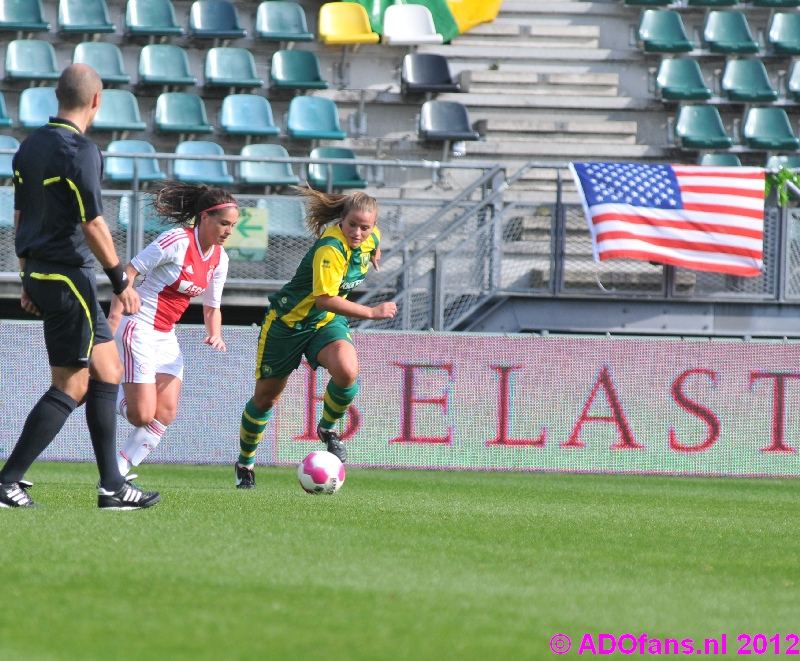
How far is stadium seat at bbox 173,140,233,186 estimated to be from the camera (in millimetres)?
14820

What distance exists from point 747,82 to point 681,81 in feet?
3.45

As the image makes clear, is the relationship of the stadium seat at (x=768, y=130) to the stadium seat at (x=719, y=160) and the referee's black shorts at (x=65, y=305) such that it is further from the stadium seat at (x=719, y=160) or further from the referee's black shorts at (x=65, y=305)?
the referee's black shorts at (x=65, y=305)

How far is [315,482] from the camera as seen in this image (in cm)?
Result: 746

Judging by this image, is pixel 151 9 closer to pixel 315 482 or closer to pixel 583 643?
pixel 315 482

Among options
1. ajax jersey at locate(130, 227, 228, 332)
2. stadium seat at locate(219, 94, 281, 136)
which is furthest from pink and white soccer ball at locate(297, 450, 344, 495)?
stadium seat at locate(219, 94, 281, 136)

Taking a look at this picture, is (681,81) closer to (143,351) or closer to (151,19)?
(151,19)

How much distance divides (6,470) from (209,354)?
540 cm

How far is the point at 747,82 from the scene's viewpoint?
18047 millimetres

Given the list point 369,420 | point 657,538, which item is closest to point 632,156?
point 369,420

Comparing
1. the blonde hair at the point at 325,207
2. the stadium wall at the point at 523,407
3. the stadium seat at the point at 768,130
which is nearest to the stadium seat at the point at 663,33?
the stadium seat at the point at 768,130

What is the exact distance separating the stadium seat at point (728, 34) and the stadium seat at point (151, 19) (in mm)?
7733

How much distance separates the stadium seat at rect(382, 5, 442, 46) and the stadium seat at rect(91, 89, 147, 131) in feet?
13.0

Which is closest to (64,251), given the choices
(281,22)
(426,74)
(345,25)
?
(426,74)

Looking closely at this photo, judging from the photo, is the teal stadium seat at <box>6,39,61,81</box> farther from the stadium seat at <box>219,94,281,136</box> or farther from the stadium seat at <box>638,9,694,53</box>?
the stadium seat at <box>638,9,694,53</box>
